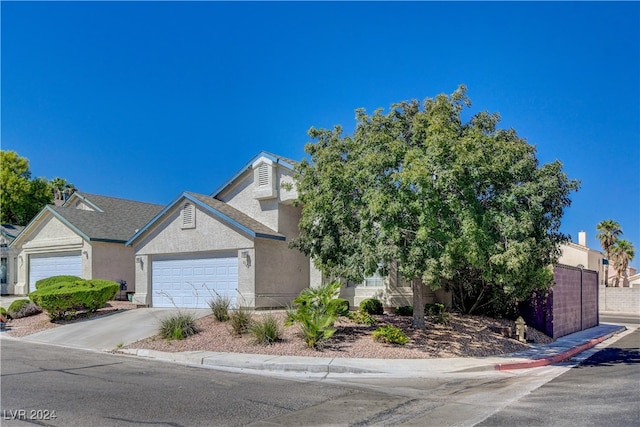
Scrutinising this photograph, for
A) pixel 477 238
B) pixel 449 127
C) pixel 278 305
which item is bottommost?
pixel 278 305

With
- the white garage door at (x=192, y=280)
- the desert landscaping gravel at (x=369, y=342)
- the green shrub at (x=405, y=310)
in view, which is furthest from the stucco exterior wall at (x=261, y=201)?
the green shrub at (x=405, y=310)

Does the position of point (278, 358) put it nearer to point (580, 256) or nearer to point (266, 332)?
point (266, 332)

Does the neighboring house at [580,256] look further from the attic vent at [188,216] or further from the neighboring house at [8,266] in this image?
the neighboring house at [8,266]

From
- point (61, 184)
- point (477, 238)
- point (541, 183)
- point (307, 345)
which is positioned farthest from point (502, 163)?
point (61, 184)

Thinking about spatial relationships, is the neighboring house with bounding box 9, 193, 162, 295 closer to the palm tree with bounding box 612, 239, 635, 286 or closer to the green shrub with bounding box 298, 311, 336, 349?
the green shrub with bounding box 298, 311, 336, 349

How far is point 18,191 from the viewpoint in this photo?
1845 inches

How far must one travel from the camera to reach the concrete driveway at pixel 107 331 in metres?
16.7

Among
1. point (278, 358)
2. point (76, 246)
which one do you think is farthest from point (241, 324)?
point (76, 246)

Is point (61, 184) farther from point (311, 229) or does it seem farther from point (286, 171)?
point (311, 229)

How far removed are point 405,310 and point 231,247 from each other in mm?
7130

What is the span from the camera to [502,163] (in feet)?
45.8

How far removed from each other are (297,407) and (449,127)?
874 cm

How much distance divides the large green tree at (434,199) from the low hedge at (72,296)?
31.3 feet

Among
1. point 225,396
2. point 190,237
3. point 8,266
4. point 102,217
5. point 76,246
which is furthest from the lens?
point 8,266
